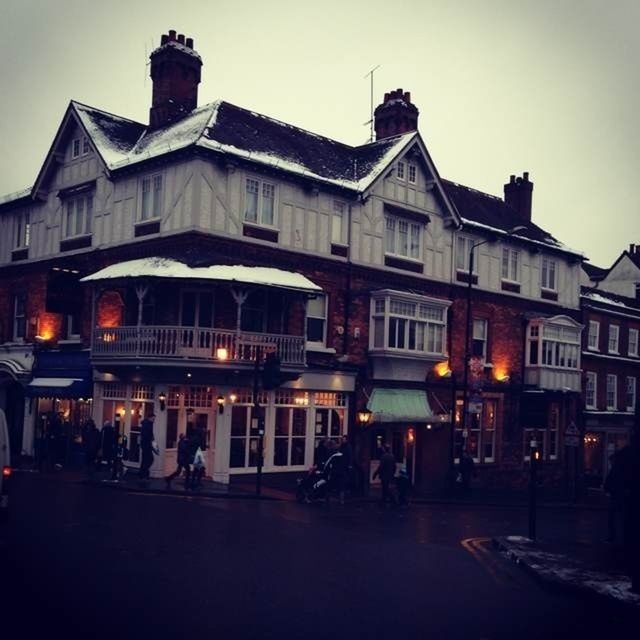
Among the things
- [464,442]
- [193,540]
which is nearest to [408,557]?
[193,540]

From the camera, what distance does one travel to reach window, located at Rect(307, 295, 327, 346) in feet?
91.9

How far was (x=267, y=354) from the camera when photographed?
2362 centimetres

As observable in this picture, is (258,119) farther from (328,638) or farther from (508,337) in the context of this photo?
(328,638)

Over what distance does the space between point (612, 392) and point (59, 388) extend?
28.6 meters

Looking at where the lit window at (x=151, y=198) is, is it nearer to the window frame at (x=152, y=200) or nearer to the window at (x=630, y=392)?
the window frame at (x=152, y=200)

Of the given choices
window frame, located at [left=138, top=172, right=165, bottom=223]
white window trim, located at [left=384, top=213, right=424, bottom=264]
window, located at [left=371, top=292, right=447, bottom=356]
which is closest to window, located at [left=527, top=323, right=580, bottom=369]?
window, located at [left=371, top=292, right=447, bottom=356]

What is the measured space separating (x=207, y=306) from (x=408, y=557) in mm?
13043

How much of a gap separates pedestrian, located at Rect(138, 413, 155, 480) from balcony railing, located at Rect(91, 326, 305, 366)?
202cm

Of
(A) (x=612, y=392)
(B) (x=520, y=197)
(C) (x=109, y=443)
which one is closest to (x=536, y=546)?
(C) (x=109, y=443)

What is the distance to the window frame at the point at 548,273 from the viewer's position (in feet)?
123

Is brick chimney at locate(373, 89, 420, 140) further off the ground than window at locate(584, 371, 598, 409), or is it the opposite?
brick chimney at locate(373, 89, 420, 140)

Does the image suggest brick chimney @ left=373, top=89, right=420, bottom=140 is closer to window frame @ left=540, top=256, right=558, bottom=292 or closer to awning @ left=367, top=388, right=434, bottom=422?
window frame @ left=540, top=256, right=558, bottom=292

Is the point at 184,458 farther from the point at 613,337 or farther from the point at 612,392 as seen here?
the point at 613,337

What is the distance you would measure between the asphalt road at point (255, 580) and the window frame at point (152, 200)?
10.7 meters
